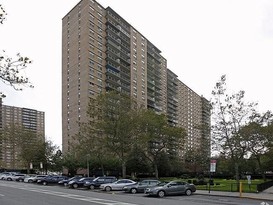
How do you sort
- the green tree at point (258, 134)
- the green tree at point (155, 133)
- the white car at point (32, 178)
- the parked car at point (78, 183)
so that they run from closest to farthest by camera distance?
the green tree at point (258, 134), the parked car at point (78, 183), the green tree at point (155, 133), the white car at point (32, 178)

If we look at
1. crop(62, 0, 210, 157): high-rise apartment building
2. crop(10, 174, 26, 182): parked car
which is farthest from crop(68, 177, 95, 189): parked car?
crop(62, 0, 210, 157): high-rise apartment building

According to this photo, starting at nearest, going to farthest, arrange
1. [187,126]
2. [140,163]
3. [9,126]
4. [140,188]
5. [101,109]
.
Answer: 1. [140,188]
2. [101,109]
3. [140,163]
4. [9,126]
5. [187,126]

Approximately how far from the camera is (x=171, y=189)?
3419 cm

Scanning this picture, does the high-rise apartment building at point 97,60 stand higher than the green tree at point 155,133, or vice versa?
the high-rise apartment building at point 97,60

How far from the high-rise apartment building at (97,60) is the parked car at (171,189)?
6908cm

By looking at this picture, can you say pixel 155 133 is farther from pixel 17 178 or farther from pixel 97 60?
pixel 97 60

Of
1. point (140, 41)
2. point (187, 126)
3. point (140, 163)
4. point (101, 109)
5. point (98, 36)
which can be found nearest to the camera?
point (101, 109)

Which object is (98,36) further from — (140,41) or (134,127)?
(134,127)

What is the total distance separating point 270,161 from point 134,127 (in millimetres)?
21004

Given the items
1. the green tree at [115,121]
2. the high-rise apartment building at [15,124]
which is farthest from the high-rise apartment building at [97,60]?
the green tree at [115,121]

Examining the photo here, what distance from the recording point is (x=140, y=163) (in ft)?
252

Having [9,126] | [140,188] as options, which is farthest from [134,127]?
[9,126]

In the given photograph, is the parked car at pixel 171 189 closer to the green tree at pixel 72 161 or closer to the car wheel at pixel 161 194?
the car wheel at pixel 161 194

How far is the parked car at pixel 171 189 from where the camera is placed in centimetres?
3359
